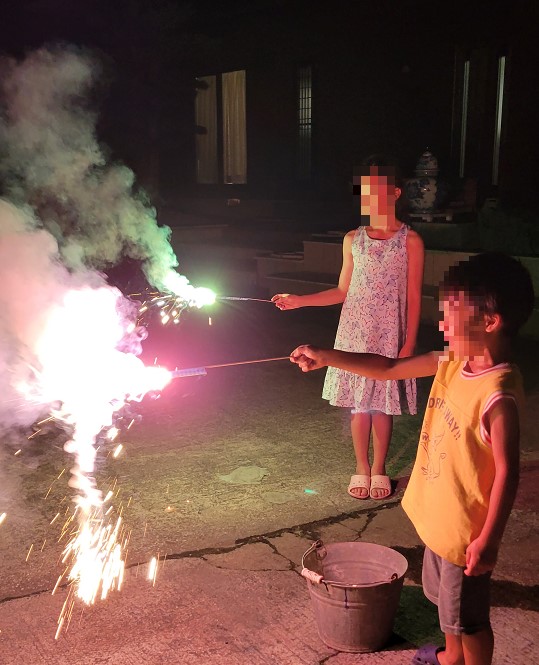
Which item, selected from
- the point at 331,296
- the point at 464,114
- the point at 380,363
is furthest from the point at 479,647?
the point at 464,114

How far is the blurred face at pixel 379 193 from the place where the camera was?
4.31m

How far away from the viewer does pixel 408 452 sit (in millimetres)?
5449

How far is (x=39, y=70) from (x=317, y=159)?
27.8ft

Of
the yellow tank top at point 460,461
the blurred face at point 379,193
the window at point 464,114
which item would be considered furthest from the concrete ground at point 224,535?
the window at point 464,114

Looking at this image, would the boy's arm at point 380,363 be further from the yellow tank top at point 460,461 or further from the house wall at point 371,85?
the house wall at point 371,85

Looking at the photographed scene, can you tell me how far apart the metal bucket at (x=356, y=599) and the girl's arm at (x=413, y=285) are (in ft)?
4.85

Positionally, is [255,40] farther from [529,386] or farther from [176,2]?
[529,386]

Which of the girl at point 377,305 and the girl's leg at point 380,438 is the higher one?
the girl at point 377,305

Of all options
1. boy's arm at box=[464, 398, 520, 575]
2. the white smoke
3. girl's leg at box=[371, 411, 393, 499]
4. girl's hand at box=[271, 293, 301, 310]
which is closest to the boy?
boy's arm at box=[464, 398, 520, 575]

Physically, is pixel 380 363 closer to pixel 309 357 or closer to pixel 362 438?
pixel 309 357

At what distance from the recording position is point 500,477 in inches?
93.5

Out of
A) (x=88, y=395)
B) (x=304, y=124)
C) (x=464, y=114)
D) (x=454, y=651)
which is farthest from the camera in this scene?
(x=304, y=124)

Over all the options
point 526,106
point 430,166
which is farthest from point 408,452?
point 526,106

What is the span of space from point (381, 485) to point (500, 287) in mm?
2435
